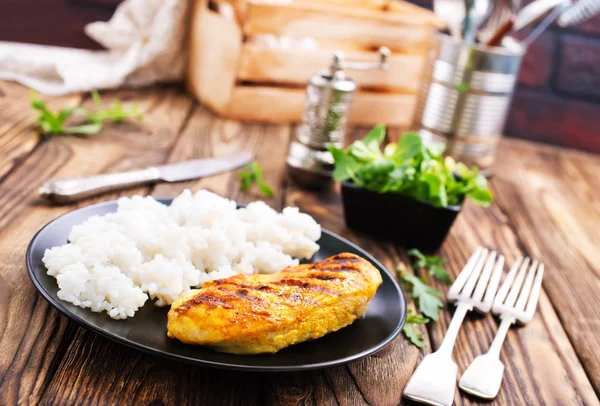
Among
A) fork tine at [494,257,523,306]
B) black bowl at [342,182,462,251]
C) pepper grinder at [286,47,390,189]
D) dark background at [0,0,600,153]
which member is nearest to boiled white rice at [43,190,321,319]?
black bowl at [342,182,462,251]

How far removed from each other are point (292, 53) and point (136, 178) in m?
0.89

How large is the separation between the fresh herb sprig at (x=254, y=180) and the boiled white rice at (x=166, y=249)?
44 cm

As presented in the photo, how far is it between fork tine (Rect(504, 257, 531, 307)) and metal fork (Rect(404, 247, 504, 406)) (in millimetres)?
34

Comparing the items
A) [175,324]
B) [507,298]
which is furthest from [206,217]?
[507,298]

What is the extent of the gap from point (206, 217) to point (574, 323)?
2.82ft

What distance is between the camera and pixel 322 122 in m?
1.97

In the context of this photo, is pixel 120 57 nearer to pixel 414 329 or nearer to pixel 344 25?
pixel 344 25

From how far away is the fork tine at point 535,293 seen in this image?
1424mm

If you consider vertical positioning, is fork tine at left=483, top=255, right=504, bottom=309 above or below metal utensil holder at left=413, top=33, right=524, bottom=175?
below

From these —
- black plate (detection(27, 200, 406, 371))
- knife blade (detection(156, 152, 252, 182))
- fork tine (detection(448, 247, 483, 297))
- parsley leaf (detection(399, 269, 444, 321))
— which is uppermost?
black plate (detection(27, 200, 406, 371))

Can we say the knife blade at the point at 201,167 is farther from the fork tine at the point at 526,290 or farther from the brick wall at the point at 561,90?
the brick wall at the point at 561,90

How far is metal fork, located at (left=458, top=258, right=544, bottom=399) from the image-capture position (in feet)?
3.82

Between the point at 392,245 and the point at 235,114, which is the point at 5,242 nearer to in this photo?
the point at 392,245

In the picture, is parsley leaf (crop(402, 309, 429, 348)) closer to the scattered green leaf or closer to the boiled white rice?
the boiled white rice
